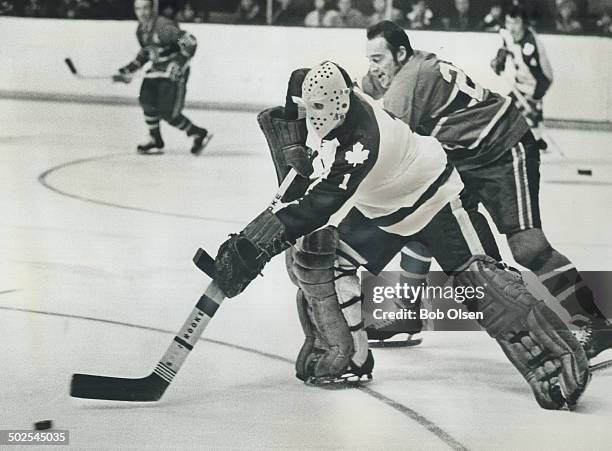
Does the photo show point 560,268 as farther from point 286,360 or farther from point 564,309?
point 286,360

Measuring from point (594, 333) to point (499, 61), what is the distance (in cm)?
67

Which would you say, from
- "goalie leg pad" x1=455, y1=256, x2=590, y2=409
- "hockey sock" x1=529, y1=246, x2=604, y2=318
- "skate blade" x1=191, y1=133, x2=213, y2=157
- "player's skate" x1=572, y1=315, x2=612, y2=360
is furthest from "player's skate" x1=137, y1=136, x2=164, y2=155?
"player's skate" x1=572, y1=315, x2=612, y2=360

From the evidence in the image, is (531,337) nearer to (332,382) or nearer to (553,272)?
(553,272)

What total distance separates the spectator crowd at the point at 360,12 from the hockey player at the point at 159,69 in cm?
4

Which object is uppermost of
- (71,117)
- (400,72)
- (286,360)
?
(400,72)

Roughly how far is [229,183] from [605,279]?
36.1 inches

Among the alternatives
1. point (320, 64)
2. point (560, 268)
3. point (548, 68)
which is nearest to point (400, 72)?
point (320, 64)

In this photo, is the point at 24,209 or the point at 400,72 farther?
the point at 24,209

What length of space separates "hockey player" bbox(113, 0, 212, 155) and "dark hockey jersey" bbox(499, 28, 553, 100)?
2.41 feet

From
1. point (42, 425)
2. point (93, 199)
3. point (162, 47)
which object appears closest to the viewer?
point (42, 425)

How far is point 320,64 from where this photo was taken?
2.68 m

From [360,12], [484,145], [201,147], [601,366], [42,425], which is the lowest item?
[42,425]

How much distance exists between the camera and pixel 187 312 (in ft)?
9.15

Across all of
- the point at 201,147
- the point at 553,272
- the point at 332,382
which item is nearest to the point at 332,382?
the point at 332,382
